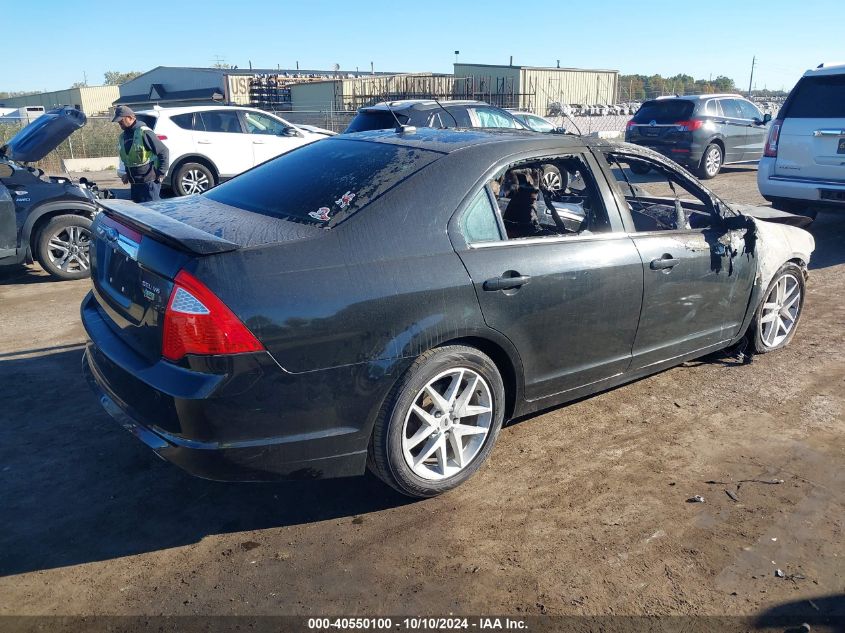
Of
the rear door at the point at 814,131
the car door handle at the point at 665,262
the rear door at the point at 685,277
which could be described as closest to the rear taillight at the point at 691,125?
the rear door at the point at 814,131

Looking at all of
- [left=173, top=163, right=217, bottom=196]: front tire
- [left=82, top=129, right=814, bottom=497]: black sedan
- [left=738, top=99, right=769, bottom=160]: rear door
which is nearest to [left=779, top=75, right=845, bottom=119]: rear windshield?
[left=82, top=129, right=814, bottom=497]: black sedan

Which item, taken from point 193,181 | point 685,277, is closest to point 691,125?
point 193,181

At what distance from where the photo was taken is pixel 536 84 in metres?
37.2

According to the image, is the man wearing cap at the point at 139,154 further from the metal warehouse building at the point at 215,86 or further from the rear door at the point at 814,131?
the metal warehouse building at the point at 215,86

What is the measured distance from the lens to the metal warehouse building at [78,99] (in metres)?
59.2

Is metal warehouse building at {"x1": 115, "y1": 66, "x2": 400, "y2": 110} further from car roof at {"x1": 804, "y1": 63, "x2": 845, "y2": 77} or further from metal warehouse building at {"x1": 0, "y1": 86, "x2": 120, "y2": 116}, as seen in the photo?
car roof at {"x1": 804, "y1": 63, "x2": 845, "y2": 77}

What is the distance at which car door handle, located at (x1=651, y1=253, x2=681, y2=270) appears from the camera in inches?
165

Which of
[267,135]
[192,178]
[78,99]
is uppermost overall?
[78,99]

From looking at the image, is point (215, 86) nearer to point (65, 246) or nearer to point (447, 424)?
point (65, 246)

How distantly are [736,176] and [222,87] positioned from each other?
129 feet

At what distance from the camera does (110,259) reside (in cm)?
346

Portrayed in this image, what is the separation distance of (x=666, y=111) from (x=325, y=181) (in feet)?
46.5

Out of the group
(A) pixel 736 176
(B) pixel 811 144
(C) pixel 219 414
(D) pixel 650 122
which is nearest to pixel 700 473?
(C) pixel 219 414

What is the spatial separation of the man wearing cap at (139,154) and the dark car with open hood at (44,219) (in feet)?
1.67
